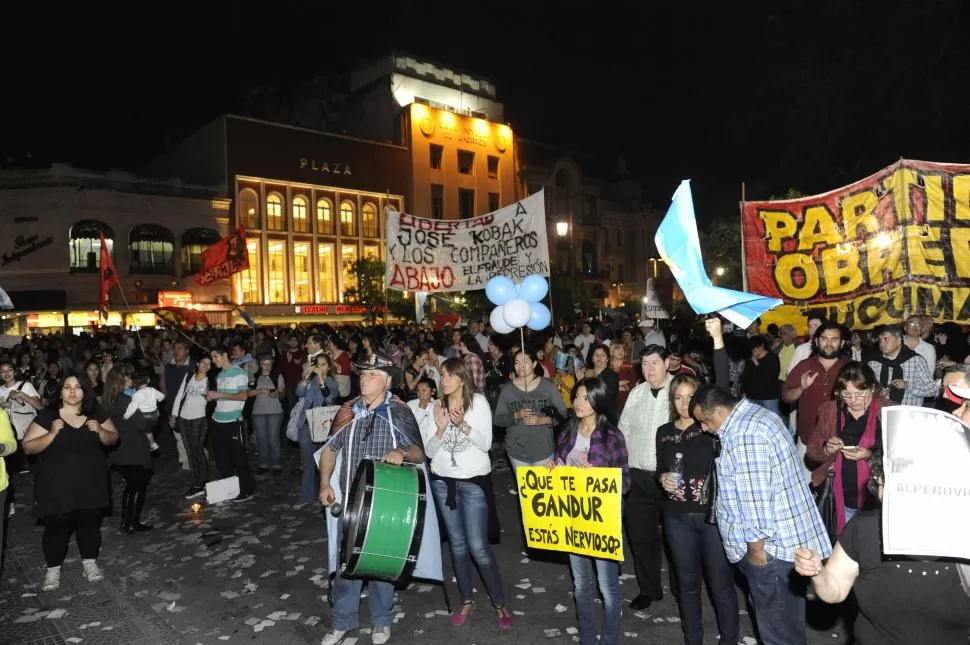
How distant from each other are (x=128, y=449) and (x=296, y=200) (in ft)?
138

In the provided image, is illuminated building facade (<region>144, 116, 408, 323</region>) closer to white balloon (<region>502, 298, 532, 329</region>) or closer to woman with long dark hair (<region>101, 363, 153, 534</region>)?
white balloon (<region>502, 298, 532, 329</region>)

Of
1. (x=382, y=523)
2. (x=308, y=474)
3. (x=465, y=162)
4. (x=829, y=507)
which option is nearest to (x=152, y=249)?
(x=465, y=162)

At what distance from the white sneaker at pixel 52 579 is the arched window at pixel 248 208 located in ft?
133

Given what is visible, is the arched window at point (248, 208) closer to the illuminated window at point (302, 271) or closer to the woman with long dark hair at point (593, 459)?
the illuminated window at point (302, 271)

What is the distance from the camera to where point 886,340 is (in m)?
6.53

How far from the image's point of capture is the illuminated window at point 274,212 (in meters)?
45.5

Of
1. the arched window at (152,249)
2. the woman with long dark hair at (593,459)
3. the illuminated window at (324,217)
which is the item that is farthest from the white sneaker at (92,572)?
the illuminated window at (324,217)

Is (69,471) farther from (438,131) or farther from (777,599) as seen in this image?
(438,131)

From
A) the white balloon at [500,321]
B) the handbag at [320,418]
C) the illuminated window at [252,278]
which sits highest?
the illuminated window at [252,278]

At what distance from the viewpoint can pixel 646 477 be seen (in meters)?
5.11

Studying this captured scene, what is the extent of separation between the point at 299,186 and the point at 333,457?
4478cm

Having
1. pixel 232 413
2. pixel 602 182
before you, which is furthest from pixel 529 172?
pixel 232 413

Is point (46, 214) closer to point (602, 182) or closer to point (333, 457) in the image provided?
point (333, 457)

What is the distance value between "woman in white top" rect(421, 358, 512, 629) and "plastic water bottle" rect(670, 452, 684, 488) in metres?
1.40
